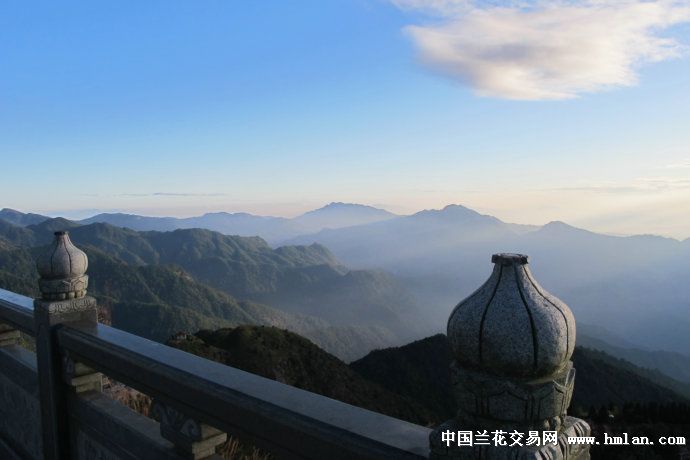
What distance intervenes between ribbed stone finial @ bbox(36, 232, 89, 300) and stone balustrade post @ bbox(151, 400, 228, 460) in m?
1.90

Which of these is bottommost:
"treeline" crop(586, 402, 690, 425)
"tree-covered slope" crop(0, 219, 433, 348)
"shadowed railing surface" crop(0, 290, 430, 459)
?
"tree-covered slope" crop(0, 219, 433, 348)

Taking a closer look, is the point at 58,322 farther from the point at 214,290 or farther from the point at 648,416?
the point at 214,290

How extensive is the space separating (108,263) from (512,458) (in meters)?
120

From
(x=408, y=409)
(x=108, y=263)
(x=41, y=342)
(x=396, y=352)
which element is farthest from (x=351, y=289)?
(x=41, y=342)

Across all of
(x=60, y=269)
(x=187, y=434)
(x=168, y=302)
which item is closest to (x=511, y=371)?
(x=187, y=434)

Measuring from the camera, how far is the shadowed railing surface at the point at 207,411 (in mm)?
2029

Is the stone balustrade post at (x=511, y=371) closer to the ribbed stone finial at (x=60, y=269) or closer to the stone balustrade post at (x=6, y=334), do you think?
the ribbed stone finial at (x=60, y=269)

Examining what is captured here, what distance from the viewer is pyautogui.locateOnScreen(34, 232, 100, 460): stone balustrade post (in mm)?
4188

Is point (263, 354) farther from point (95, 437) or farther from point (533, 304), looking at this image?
point (533, 304)

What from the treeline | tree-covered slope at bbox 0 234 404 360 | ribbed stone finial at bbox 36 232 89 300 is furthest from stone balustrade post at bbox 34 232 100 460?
tree-covered slope at bbox 0 234 404 360

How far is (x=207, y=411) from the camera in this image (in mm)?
2670

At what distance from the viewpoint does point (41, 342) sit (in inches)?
172

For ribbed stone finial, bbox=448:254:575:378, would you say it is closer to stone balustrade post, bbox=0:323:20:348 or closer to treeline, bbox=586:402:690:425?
stone balustrade post, bbox=0:323:20:348

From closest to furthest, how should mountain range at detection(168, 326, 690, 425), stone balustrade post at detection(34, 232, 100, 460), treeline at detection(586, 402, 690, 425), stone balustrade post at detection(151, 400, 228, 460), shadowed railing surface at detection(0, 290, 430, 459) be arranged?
shadowed railing surface at detection(0, 290, 430, 459)
stone balustrade post at detection(151, 400, 228, 460)
stone balustrade post at detection(34, 232, 100, 460)
treeline at detection(586, 402, 690, 425)
mountain range at detection(168, 326, 690, 425)
